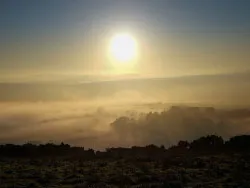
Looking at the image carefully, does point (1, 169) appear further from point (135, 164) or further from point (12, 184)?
point (135, 164)

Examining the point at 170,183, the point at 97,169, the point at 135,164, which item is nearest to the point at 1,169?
the point at 97,169

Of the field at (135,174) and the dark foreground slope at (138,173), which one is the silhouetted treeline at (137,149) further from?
the field at (135,174)

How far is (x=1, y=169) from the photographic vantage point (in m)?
52.8

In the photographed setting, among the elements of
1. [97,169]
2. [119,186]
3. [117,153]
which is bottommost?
[119,186]

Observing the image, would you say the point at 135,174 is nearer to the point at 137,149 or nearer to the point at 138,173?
the point at 138,173

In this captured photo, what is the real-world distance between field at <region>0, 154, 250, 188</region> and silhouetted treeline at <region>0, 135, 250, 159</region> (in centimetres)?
1546

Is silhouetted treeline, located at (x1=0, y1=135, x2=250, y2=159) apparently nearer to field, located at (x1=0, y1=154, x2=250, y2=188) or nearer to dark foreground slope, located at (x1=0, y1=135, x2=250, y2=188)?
dark foreground slope, located at (x1=0, y1=135, x2=250, y2=188)

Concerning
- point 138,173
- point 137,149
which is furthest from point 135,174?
point 137,149

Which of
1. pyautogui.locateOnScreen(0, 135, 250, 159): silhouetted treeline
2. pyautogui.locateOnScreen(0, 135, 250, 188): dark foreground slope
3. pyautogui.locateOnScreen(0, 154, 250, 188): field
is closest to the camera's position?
pyautogui.locateOnScreen(0, 154, 250, 188): field

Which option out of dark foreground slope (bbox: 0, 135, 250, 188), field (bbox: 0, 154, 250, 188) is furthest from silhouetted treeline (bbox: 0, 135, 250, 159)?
field (bbox: 0, 154, 250, 188)

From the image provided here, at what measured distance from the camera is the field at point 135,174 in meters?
42.9

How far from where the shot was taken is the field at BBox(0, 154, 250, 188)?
4294 cm

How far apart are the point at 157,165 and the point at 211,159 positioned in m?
8.31

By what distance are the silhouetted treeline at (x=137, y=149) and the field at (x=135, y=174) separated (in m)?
15.5
